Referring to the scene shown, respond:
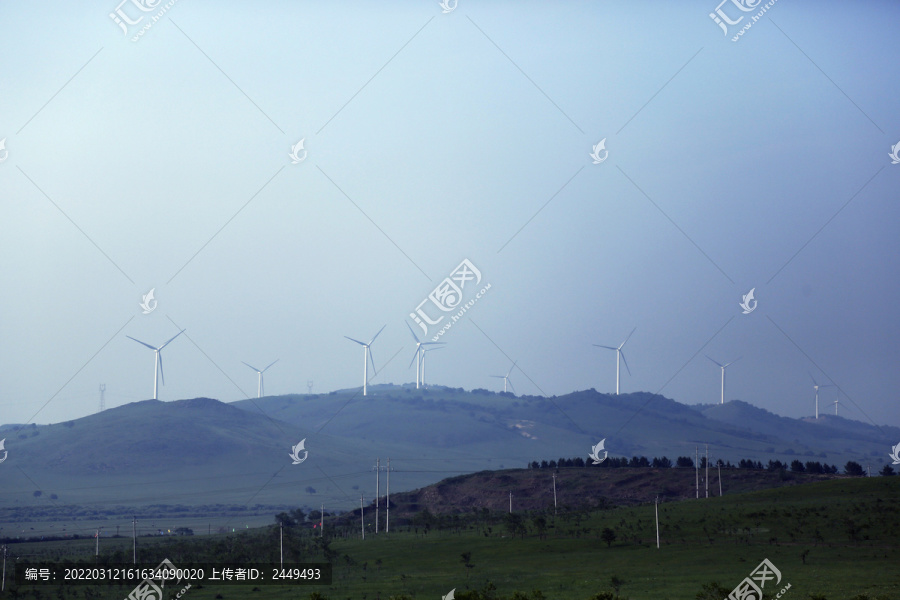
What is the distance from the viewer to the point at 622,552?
252ft

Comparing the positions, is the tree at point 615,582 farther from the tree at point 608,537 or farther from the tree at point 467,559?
the tree at point 608,537

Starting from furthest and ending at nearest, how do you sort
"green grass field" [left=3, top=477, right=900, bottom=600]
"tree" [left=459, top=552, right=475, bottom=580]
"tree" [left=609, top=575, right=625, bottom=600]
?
"tree" [left=459, top=552, right=475, bottom=580], "green grass field" [left=3, top=477, right=900, bottom=600], "tree" [left=609, top=575, right=625, bottom=600]

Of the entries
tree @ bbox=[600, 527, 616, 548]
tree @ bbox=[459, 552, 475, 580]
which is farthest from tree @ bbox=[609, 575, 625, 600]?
tree @ bbox=[600, 527, 616, 548]

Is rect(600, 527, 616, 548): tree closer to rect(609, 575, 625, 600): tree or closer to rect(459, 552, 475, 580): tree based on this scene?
rect(459, 552, 475, 580): tree

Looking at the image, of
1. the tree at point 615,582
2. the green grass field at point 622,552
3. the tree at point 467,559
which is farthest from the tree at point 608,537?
the tree at point 615,582

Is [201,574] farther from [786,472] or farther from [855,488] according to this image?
[786,472]

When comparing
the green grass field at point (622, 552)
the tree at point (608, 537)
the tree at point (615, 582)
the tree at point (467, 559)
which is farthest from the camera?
the tree at point (608, 537)

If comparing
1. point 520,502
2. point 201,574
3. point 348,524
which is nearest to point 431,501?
point 520,502

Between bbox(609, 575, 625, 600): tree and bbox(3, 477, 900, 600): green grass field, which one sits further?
bbox(3, 477, 900, 600): green grass field

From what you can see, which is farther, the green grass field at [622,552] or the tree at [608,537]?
the tree at [608,537]

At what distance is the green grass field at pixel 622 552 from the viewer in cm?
5953

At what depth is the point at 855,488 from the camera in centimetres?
10312

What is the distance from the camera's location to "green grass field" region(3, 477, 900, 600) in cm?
5953

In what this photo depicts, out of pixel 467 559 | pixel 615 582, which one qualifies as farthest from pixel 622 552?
pixel 615 582
